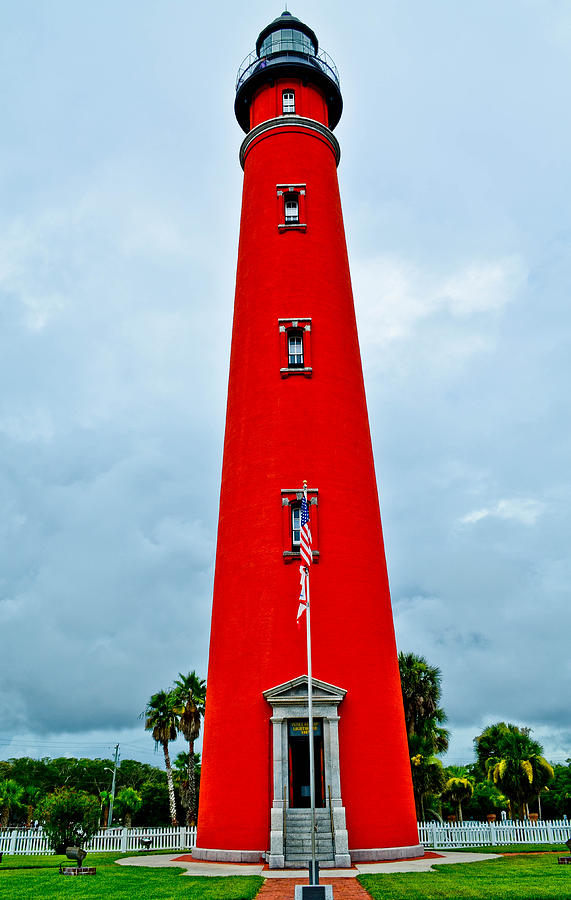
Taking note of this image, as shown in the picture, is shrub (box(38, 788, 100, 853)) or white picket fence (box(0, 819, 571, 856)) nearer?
shrub (box(38, 788, 100, 853))

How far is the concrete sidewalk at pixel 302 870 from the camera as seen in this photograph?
1555 cm

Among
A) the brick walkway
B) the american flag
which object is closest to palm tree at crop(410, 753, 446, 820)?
the brick walkway

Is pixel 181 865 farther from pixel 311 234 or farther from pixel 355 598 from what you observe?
pixel 311 234

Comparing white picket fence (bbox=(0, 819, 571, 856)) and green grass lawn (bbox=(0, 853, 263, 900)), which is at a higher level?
white picket fence (bbox=(0, 819, 571, 856))

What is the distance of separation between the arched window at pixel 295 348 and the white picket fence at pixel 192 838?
17.4m

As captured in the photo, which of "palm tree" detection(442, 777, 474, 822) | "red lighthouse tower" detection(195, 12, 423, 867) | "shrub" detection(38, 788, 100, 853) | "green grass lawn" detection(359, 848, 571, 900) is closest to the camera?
"green grass lawn" detection(359, 848, 571, 900)

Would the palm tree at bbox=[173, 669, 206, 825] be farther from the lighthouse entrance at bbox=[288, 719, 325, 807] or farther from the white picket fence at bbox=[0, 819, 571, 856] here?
the lighthouse entrance at bbox=[288, 719, 325, 807]

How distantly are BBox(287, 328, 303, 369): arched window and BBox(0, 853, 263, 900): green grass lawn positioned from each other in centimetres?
1458

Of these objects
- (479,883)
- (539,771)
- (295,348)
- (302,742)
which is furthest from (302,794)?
(539,771)

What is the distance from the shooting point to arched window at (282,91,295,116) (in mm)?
27719

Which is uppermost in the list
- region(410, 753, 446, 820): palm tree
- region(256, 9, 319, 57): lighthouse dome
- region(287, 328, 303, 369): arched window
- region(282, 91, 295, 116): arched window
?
region(256, 9, 319, 57): lighthouse dome

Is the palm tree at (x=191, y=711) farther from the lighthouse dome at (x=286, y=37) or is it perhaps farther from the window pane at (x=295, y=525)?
the lighthouse dome at (x=286, y=37)

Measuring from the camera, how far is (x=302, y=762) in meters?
19.3

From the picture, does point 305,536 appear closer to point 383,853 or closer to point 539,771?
point 383,853
